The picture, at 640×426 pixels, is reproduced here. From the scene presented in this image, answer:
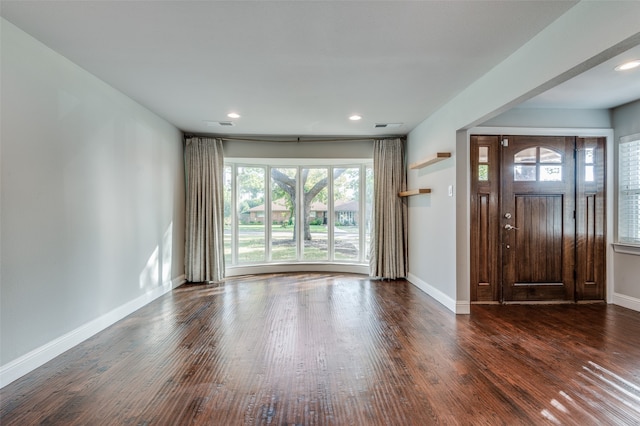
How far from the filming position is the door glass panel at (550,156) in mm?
3904

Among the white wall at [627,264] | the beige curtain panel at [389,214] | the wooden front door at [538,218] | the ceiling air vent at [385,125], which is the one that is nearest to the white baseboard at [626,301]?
the white wall at [627,264]

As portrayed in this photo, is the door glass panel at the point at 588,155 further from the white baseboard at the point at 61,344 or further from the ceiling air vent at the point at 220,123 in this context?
the white baseboard at the point at 61,344

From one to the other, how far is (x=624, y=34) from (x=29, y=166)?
393cm

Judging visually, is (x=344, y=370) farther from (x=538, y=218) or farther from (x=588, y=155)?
(x=588, y=155)

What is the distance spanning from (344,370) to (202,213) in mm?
3638

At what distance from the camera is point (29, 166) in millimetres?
2258

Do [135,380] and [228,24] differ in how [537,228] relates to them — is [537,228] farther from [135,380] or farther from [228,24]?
[135,380]

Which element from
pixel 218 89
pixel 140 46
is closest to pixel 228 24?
pixel 140 46

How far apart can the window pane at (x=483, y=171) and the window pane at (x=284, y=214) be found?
3.22 m

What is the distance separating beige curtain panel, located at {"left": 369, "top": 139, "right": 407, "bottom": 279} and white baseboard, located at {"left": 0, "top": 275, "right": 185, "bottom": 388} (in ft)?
11.9

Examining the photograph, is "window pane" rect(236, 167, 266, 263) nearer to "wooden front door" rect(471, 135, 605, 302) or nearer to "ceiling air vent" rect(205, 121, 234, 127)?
"ceiling air vent" rect(205, 121, 234, 127)

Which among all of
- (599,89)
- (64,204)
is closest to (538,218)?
(599,89)

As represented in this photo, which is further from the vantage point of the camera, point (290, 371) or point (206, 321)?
point (206, 321)

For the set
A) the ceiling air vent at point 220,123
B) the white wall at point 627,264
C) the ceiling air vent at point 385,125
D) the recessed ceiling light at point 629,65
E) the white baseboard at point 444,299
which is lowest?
the white baseboard at point 444,299
